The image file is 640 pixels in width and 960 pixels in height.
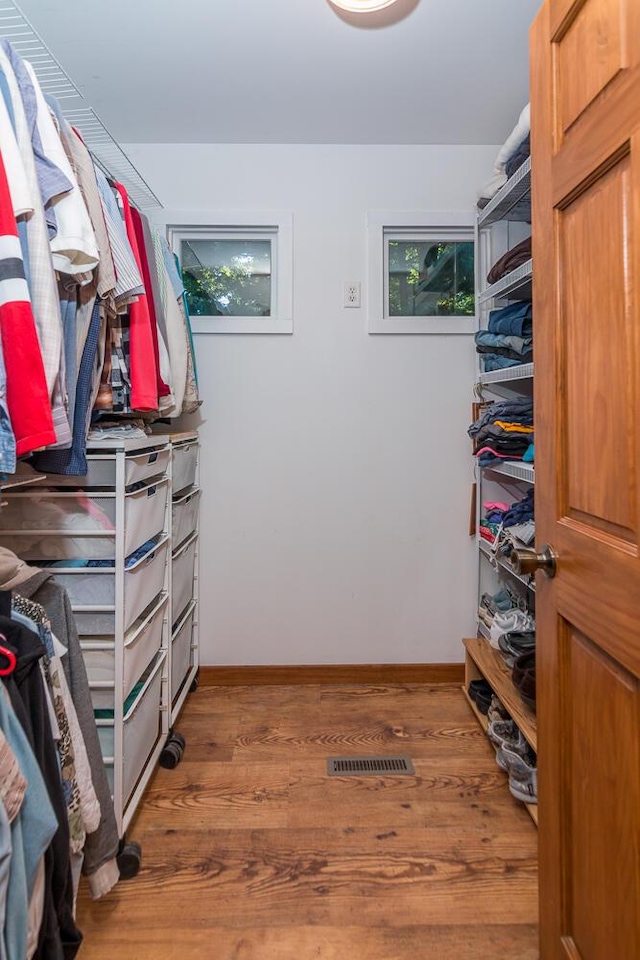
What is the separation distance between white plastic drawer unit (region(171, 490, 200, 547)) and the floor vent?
3.19 feet

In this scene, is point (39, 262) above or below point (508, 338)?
below

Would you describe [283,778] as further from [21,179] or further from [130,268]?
[21,179]

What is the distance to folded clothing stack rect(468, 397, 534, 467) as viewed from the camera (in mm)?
1977

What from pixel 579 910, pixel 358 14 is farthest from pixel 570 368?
pixel 358 14

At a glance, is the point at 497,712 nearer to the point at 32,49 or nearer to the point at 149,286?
the point at 149,286

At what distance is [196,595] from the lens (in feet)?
7.93

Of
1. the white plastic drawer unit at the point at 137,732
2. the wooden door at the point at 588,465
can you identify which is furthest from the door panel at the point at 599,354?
the white plastic drawer unit at the point at 137,732

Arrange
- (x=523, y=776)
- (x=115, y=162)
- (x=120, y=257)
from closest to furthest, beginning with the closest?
(x=120, y=257)
(x=523, y=776)
(x=115, y=162)

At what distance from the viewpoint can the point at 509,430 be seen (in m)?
1.97

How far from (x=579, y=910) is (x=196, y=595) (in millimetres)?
1817

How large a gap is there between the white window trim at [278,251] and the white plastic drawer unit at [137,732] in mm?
1404

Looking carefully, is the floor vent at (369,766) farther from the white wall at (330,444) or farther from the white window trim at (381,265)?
the white window trim at (381,265)

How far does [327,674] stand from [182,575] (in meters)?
0.83

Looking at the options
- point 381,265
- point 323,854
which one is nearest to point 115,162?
point 381,265
